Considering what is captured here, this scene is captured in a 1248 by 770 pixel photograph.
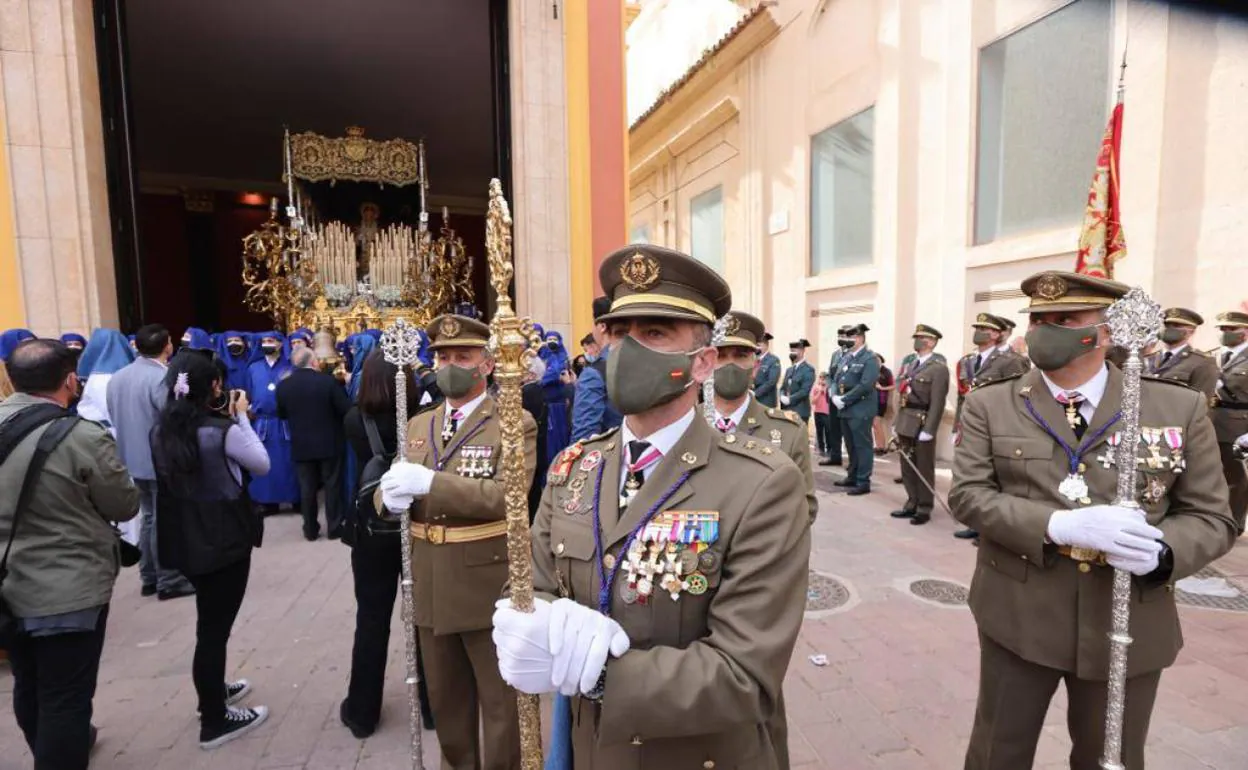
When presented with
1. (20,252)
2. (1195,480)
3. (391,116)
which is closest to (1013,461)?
(1195,480)

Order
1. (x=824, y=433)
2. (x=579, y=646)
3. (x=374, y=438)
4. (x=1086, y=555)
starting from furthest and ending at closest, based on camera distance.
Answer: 1. (x=824, y=433)
2. (x=374, y=438)
3. (x=1086, y=555)
4. (x=579, y=646)

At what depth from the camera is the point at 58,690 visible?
275cm

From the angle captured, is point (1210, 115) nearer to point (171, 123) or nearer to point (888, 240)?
point (888, 240)

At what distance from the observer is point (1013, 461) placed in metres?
2.64

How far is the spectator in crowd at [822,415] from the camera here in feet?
38.1

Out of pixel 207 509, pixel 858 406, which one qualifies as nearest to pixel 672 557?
pixel 207 509

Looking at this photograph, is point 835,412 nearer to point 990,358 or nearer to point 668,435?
point 990,358

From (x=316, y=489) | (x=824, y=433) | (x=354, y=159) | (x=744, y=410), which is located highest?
(x=354, y=159)

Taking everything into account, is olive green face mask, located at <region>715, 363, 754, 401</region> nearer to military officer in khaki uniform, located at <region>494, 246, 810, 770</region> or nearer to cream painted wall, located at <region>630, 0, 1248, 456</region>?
military officer in khaki uniform, located at <region>494, 246, 810, 770</region>

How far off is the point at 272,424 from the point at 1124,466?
321 inches

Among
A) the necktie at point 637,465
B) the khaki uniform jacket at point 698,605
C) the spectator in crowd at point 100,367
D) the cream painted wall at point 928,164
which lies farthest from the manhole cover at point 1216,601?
the spectator in crowd at point 100,367

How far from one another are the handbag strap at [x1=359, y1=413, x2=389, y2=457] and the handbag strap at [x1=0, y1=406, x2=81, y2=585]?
1228 millimetres

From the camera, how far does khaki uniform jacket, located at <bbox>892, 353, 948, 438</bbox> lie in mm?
7637

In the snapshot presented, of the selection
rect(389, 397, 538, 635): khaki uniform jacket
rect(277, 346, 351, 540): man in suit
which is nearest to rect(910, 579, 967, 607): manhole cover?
rect(389, 397, 538, 635): khaki uniform jacket
